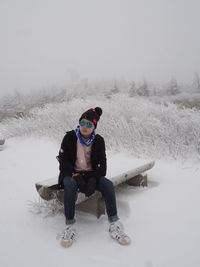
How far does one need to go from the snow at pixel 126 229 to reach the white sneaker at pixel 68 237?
2.3 inches

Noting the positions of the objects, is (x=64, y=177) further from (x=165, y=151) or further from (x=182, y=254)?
(x=165, y=151)

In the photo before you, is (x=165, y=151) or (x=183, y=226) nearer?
(x=183, y=226)

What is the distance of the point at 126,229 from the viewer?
9.53 feet

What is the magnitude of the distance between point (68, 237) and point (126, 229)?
2.15 feet

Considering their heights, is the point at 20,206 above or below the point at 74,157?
below

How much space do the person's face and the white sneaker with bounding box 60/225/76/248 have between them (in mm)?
1022

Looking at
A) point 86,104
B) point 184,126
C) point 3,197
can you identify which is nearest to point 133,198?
point 3,197

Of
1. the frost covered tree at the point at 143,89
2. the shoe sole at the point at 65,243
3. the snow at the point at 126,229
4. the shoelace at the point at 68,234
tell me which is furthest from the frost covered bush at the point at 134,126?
the frost covered tree at the point at 143,89

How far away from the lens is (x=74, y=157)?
306cm

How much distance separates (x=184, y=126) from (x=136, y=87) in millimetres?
25457

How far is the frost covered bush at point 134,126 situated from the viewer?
592cm

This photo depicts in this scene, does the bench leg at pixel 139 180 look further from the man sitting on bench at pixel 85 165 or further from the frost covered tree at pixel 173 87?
the frost covered tree at pixel 173 87

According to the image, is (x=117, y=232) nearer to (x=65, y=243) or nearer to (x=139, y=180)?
(x=65, y=243)

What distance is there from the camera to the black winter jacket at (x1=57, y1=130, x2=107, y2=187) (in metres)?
3.01
